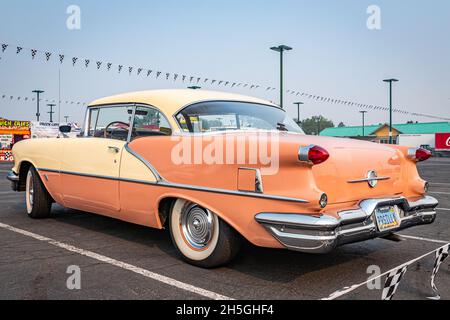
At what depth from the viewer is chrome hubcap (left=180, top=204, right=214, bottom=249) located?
3.80 m

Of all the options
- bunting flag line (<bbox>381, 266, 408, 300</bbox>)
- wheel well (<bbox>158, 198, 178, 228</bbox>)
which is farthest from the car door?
bunting flag line (<bbox>381, 266, 408, 300</bbox>)

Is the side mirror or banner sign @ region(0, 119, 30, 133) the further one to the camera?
banner sign @ region(0, 119, 30, 133)

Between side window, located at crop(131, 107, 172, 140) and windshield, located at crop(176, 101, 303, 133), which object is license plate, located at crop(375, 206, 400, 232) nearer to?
windshield, located at crop(176, 101, 303, 133)

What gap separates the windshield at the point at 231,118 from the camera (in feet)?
13.7

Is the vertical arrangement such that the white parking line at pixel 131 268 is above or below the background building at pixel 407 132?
below

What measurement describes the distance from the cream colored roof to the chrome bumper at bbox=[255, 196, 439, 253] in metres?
1.52

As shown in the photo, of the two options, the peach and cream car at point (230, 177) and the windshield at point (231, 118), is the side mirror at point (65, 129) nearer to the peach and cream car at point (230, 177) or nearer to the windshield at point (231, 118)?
the peach and cream car at point (230, 177)

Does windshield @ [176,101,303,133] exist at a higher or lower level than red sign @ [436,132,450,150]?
lower

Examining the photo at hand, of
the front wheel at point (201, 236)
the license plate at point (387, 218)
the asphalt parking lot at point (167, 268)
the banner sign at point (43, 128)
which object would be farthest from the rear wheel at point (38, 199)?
the banner sign at point (43, 128)

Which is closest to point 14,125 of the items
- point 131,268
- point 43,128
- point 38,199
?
point 43,128

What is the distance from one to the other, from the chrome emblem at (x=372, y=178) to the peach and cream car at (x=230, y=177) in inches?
0.6

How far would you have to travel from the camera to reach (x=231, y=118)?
4359 mm

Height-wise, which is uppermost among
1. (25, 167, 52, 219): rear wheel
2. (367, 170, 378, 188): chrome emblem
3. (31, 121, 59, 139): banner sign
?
(31, 121, 59, 139): banner sign
